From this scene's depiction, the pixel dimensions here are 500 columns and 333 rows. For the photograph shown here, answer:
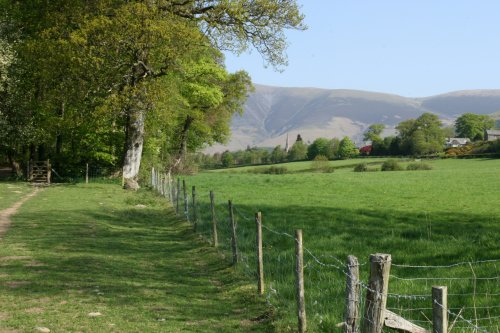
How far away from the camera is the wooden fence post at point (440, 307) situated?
4.69 metres

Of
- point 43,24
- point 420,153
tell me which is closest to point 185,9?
point 43,24

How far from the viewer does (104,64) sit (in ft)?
120

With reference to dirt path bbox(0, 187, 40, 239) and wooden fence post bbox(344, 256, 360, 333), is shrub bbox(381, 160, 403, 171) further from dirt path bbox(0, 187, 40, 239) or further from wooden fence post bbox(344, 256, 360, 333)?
wooden fence post bbox(344, 256, 360, 333)

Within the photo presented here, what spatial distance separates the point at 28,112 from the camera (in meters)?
43.2

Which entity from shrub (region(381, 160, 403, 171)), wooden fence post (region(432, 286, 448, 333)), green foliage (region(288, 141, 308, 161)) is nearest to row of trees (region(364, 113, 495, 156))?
green foliage (region(288, 141, 308, 161))

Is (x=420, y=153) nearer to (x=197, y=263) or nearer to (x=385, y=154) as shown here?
(x=385, y=154)

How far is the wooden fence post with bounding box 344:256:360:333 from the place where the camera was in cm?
633

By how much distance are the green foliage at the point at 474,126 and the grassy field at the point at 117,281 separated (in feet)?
608

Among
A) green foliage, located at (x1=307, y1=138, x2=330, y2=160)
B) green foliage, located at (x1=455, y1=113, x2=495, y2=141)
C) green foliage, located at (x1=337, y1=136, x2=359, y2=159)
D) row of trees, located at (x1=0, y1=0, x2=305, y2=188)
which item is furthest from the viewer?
green foliage, located at (x1=455, y1=113, x2=495, y2=141)

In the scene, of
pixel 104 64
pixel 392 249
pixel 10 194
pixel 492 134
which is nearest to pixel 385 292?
pixel 392 249

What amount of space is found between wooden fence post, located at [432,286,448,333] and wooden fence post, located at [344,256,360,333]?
152 cm

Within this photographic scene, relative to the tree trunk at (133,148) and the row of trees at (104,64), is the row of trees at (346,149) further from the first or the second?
the tree trunk at (133,148)

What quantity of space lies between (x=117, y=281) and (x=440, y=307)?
27.9ft

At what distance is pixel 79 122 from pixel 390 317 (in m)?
38.0
